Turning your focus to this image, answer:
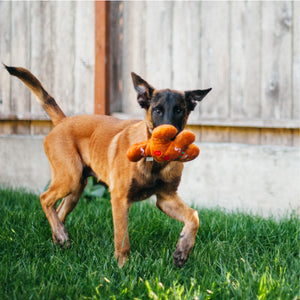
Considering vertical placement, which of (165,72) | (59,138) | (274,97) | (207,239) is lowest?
A: (207,239)

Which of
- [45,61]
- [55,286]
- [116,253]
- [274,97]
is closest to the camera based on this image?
[55,286]

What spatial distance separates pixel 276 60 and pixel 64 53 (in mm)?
2954

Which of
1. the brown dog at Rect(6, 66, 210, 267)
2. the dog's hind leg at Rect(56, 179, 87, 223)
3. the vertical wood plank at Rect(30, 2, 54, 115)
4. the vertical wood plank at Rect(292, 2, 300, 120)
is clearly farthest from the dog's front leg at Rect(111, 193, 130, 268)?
the vertical wood plank at Rect(30, 2, 54, 115)

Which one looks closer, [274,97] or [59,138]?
[59,138]

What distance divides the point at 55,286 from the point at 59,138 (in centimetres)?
155

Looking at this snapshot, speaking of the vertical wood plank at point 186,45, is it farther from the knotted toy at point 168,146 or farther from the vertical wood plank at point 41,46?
the knotted toy at point 168,146

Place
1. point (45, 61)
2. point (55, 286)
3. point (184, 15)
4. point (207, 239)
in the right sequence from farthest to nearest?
point (45, 61), point (184, 15), point (207, 239), point (55, 286)

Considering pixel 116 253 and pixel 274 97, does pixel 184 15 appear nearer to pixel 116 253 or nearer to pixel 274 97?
pixel 274 97

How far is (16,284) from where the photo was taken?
2295 millimetres

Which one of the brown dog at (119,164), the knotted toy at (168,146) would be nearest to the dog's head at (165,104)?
the brown dog at (119,164)

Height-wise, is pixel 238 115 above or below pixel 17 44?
below

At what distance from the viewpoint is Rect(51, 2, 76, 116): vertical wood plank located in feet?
18.4

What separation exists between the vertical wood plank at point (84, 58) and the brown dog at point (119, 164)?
69.8 inches

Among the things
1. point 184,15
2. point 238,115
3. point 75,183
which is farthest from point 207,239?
point 184,15
